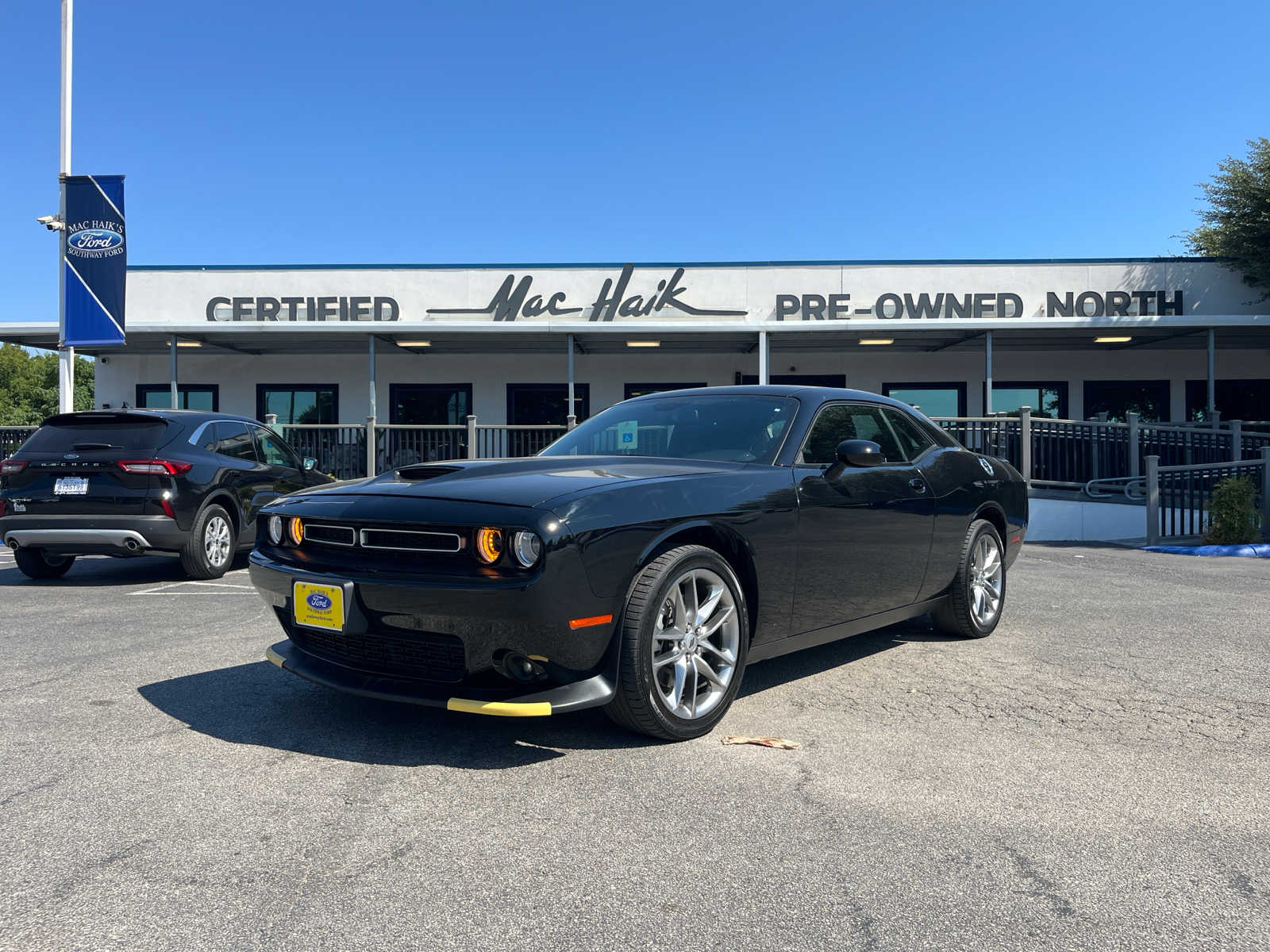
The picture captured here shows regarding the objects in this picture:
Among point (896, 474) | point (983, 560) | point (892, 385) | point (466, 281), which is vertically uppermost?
point (466, 281)

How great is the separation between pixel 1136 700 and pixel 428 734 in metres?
3.06

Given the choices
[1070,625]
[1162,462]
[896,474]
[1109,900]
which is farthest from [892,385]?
[1109,900]

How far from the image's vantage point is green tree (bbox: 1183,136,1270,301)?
1789 cm

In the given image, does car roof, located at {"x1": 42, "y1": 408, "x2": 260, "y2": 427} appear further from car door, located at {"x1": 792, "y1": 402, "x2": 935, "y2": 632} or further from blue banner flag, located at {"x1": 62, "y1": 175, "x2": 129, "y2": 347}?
blue banner flag, located at {"x1": 62, "y1": 175, "x2": 129, "y2": 347}

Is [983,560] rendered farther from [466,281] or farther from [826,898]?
[466,281]

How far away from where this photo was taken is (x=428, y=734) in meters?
3.73

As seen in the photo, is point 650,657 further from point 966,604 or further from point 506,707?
point 966,604

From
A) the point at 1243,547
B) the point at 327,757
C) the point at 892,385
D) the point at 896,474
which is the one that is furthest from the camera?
the point at 892,385

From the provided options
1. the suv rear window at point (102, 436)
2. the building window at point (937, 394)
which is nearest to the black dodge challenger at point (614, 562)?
the suv rear window at point (102, 436)

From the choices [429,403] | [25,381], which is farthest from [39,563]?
[25,381]

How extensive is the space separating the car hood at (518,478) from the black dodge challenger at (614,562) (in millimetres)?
14

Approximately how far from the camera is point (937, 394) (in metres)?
20.4

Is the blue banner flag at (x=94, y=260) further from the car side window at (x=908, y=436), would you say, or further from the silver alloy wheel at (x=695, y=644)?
the silver alloy wheel at (x=695, y=644)

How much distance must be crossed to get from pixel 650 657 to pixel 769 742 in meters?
0.62
